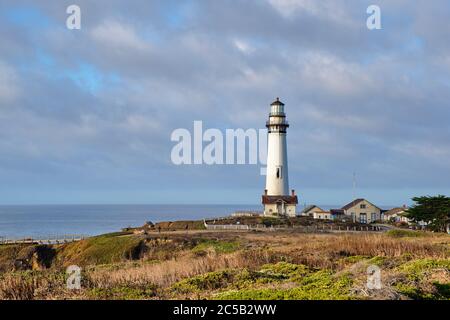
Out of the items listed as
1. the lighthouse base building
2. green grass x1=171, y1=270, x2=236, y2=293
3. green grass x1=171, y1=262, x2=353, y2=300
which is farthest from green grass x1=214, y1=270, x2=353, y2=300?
the lighthouse base building

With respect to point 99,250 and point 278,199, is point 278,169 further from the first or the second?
point 99,250

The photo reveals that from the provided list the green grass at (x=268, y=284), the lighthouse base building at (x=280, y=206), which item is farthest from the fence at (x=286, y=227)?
the green grass at (x=268, y=284)

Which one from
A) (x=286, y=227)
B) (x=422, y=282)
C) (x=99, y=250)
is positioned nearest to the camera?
(x=422, y=282)

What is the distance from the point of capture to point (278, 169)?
246ft

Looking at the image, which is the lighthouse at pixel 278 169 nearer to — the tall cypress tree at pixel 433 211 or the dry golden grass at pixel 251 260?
the tall cypress tree at pixel 433 211

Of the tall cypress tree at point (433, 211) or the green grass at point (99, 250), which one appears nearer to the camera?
the green grass at point (99, 250)

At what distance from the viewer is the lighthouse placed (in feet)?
244

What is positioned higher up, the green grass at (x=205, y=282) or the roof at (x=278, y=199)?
the roof at (x=278, y=199)

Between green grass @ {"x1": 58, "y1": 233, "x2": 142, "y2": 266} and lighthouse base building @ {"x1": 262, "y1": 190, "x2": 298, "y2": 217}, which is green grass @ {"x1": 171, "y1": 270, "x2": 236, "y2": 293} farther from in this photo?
lighthouse base building @ {"x1": 262, "y1": 190, "x2": 298, "y2": 217}

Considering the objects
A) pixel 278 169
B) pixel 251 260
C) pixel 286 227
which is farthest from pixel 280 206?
pixel 251 260

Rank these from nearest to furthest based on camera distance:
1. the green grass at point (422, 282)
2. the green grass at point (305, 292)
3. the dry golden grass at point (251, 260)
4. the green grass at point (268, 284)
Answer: the green grass at point (305, 292) → the green grass at point (268, 284) → the green grass at point (422, 282) → the dry golden grass at point (251, 260)

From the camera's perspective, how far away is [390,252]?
2150 centimetres

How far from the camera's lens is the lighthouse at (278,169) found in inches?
2923
